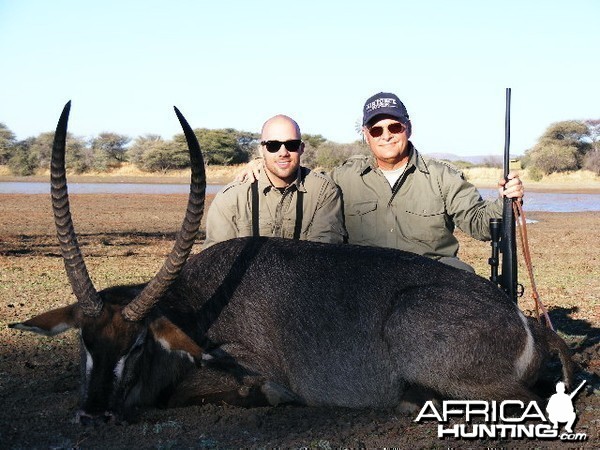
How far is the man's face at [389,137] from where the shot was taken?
762 centimetres

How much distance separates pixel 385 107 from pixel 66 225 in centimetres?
368

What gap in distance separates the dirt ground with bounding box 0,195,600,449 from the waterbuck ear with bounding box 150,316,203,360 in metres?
0.50

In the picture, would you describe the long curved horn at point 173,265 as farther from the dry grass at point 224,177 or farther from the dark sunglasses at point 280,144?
the dry grass at point 224,177

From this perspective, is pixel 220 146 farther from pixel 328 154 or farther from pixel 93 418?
pixel 93 418

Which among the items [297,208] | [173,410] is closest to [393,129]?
[297,208]

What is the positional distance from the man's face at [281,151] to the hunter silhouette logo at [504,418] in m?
3.00

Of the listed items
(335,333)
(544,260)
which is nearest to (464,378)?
(335,333)

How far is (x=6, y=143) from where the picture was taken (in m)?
72.3

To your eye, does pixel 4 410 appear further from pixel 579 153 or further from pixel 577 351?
pixel 579 153

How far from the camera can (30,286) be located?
10.3 m

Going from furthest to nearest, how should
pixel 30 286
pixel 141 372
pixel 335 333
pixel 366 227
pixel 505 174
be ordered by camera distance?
pixel 30 286 < pixel 366 227 < pixel 505 174 < pixel 335 333 < pixel 141 372

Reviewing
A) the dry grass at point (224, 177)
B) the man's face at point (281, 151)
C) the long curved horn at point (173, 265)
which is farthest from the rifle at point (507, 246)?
the dry grass at point (224, 177)

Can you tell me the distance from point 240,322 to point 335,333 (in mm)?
719

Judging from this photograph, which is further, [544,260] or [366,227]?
[544,260]
